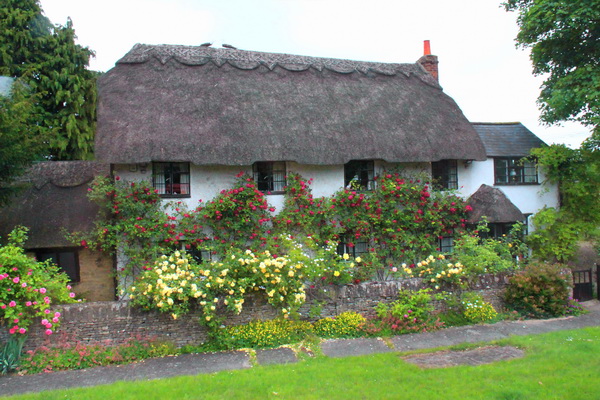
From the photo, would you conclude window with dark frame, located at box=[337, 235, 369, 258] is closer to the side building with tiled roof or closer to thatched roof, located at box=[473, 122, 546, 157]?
the side building with tiled roof

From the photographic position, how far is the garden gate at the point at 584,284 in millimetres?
11969

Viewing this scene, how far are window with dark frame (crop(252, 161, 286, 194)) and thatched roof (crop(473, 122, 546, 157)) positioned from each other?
7040mm

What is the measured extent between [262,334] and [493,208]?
811 cm

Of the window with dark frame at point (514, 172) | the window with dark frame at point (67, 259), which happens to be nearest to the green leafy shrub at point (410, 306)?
the window with dark frame at point (514, 172)

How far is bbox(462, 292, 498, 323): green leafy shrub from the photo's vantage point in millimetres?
9781

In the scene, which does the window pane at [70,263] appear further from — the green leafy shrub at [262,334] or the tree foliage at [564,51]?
the tree foliage at [564,51]

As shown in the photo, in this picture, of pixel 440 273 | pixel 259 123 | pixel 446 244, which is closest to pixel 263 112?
pixel 259 123

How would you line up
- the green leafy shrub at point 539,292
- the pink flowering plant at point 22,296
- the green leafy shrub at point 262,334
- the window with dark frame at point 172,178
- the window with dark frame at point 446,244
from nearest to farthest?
the pink flowering plant at point 22,296
the green leafy shrub at point 262,334
the green leafy shrub at point 539,292
the window with dark frame at point 172,178
the window with dark frame at point 446,244

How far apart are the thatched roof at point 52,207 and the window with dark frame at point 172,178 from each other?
181 centimetres

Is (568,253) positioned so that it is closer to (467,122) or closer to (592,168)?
(592,168)

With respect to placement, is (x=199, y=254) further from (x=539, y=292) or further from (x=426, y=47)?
(x=426, y=47)

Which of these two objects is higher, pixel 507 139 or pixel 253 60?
pixel 253 60

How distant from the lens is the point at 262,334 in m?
8.55

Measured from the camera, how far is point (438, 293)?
9.77 m
